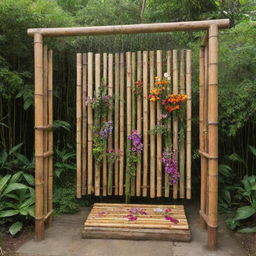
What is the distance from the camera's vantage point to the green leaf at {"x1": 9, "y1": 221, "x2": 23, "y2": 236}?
106 inches

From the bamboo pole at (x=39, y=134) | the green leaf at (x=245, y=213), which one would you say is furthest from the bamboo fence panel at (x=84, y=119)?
the green leaf at (x=245, y=213)

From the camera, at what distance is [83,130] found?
3.24 meters

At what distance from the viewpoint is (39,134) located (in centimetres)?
272

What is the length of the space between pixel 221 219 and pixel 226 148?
112 cm

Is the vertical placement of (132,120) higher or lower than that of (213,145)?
higher

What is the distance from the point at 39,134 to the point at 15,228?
39.7 inches

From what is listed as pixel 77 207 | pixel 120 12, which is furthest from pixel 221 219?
pixel 120 12

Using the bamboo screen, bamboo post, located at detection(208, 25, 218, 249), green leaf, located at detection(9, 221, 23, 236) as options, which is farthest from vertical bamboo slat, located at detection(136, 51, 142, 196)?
A: green leaf, located at detection(9, 221, 23, 236)

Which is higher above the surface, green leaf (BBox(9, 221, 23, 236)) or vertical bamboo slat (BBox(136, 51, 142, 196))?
vertical bamboo slat (BBox(136, 51, 142, 196))

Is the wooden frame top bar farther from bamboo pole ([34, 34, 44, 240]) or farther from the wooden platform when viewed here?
the wooden platform

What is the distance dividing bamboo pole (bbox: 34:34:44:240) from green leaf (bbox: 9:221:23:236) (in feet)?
0.73

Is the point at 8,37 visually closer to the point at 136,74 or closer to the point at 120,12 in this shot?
the point at 136,74

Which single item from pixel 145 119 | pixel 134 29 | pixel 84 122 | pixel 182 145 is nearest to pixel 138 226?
pixel 182 145

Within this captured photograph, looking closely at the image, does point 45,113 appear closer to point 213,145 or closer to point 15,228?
point 15,228
